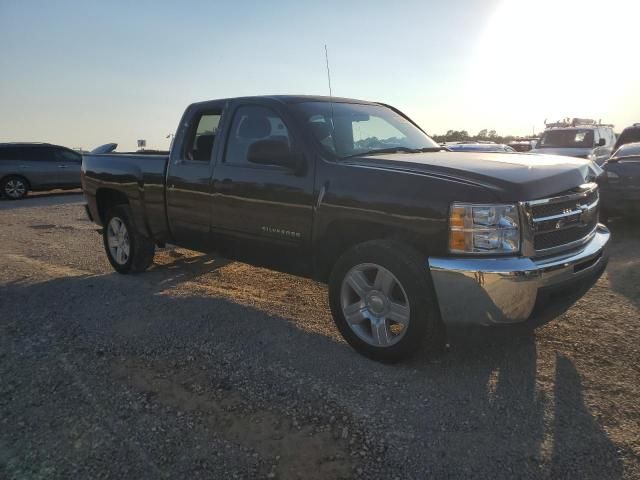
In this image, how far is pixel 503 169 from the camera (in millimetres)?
3428

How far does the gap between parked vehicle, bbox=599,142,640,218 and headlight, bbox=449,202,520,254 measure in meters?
5.72

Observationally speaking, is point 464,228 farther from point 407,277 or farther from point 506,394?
point 506,394

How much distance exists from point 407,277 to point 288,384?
103 centimetres

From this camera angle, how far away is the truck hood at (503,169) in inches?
125

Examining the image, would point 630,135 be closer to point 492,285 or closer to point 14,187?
point 492,285

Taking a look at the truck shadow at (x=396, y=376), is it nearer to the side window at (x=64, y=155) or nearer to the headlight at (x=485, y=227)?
the headlight at (x=485, y=227)

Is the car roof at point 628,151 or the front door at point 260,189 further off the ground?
the front door at point 260,189

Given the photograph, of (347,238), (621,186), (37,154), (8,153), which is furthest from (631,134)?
(8,153)

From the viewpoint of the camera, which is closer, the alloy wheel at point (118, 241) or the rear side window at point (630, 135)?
the alloy wheel at point (118, 241)

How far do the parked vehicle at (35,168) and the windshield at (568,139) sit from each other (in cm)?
1444

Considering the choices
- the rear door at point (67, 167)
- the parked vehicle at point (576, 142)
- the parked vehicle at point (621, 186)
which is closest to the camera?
the parked vehicle at point (621, 186)

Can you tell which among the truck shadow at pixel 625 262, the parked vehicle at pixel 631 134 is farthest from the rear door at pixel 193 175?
the parked vehicle at pixel 631 134

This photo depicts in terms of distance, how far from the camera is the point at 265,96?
4.52 m

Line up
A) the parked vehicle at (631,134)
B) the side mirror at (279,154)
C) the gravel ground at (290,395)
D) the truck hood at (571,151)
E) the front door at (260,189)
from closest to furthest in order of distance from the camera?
1. the gravel ground at (290,395)
2. the side mirror at (279,154)
3. the front door at (260,189)
4. the parked vehicle at (631,134)
5. the truck hood at (571,151)
